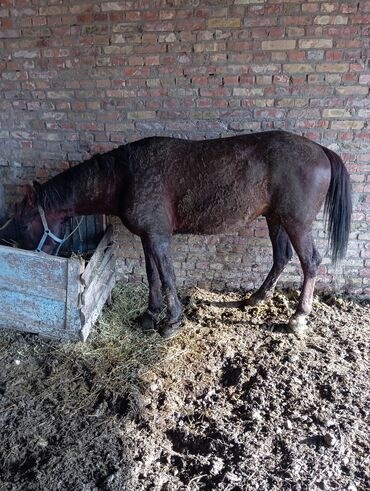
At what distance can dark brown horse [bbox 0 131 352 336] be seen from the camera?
126 inches

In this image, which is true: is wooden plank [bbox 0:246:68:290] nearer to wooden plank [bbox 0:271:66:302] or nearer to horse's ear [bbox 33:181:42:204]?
wooden plank [bbox 0:271:66:302]

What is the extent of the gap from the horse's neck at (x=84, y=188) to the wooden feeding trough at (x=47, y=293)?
447 millimetres

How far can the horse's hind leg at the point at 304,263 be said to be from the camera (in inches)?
130

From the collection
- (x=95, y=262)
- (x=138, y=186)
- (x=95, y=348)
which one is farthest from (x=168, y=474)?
(x=138, y=186)

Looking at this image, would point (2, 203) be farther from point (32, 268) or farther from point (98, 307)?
point (98, 307)

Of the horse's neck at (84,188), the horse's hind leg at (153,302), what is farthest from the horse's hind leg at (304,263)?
the horse's neck at (84,188)

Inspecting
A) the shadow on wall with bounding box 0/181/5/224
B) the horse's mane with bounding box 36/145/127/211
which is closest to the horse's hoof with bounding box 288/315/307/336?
the horse's mane with bounding box 36/145/127/211

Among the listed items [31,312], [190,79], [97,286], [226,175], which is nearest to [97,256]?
[97,286]

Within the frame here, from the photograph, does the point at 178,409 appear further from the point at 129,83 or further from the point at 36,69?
the point at 36,69

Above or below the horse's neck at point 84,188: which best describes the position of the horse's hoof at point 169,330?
below

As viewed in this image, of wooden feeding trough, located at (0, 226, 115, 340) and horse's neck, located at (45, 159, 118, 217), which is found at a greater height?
horse's neck, located at (45, 159, 118, 217)

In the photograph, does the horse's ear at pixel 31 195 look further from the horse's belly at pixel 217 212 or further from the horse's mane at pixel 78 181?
the horse's belly at pixel 217 212

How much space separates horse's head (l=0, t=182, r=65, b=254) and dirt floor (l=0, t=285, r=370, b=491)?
78 centimetres

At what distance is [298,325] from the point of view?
11.5 ft
